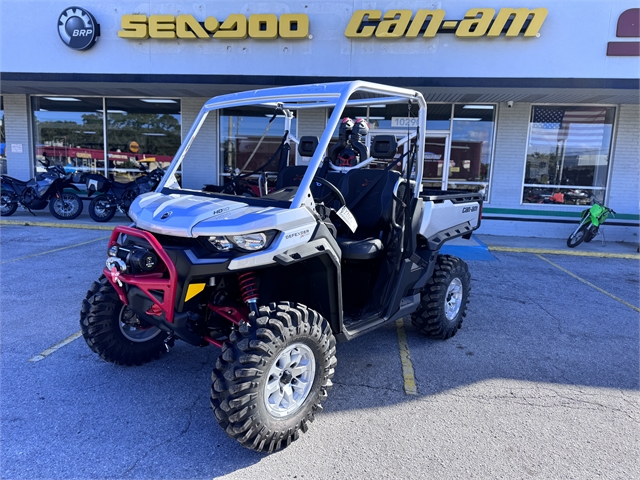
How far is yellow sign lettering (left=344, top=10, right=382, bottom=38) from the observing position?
9508 millimetres

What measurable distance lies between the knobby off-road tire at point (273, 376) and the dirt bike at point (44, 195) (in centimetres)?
1099

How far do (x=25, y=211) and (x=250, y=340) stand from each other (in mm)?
12881

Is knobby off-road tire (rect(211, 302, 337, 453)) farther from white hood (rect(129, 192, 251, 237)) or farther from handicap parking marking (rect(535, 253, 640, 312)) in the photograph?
handicap parking marking (rect(535, 253, 640, 312))

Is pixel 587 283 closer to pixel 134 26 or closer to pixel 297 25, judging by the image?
pixel 297 25

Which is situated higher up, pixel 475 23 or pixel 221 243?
pixel 475 23

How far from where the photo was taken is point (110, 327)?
334 centimetres

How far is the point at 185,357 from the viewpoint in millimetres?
3816

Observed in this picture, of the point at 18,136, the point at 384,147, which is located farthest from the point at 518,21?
the point at 18,136

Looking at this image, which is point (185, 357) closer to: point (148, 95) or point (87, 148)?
point (148, 95)

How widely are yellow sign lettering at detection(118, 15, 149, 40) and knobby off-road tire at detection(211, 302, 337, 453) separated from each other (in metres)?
9.83

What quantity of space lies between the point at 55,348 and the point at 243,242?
8.15 feet

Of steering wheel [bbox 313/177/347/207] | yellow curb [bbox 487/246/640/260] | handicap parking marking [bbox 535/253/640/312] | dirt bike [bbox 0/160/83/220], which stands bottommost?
handicap parking marking [bbox 535/253/640/312]

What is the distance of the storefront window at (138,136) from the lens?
499 inches

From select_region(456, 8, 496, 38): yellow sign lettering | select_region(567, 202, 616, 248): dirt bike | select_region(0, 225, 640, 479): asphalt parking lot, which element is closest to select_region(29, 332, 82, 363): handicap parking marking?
select_region(0, 225, 640, 479): asphalt parking lot
